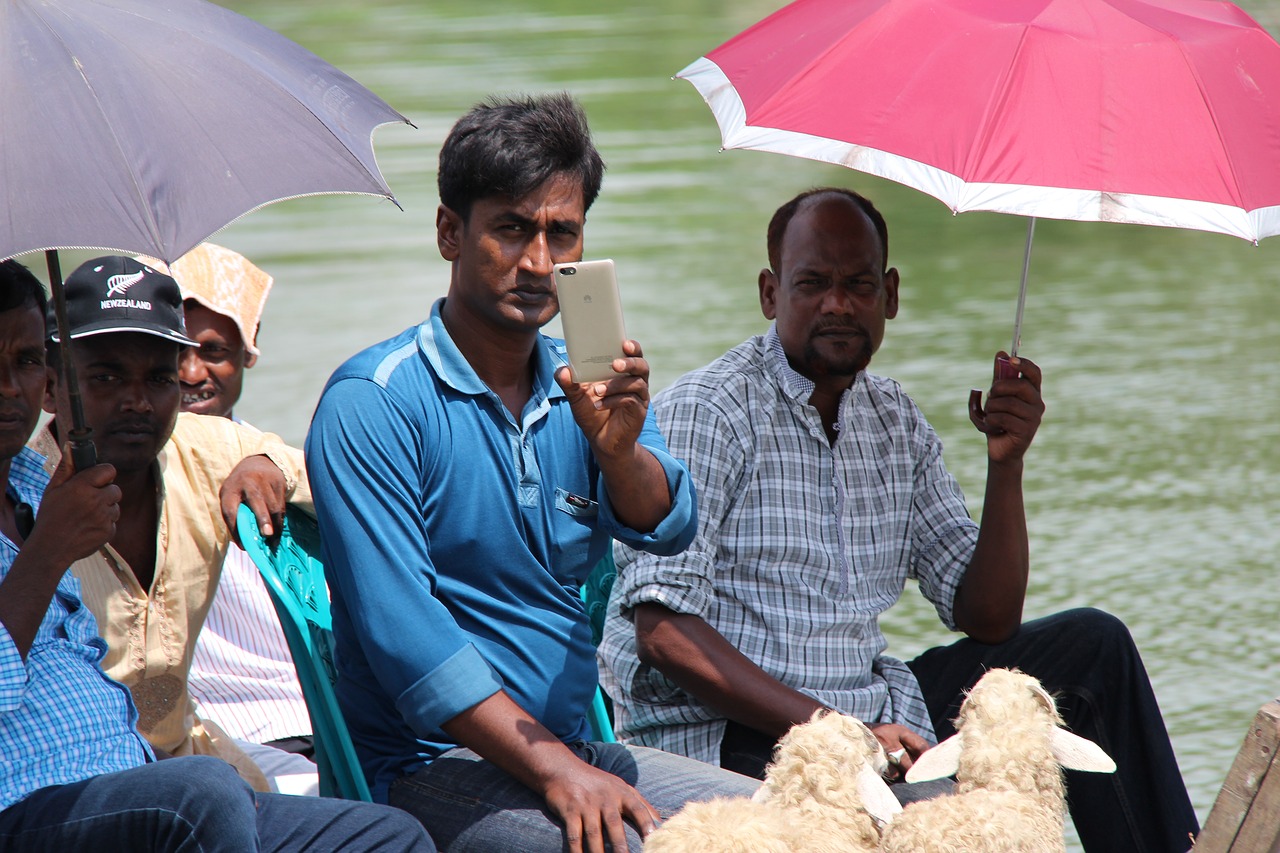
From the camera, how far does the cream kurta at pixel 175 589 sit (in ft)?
9.72

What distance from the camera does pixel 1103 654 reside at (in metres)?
3.47

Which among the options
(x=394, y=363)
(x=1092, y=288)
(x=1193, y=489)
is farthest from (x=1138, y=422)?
(x=394, y=363)

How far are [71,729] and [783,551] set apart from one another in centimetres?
157

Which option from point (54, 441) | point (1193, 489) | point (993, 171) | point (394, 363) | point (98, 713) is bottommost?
point (1193, 489)

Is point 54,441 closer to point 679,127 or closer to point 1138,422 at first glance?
point 1138,422

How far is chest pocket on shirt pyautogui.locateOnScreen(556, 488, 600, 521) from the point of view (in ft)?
9.21

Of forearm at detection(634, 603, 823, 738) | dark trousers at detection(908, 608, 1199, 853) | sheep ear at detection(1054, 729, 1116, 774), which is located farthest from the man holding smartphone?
dark trousers at detection(908, 608, 1199, 853)

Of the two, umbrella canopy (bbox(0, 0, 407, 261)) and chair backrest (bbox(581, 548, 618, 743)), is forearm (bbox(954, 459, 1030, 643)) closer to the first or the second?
chair backrest (bbox(581, 548, 618, 743))

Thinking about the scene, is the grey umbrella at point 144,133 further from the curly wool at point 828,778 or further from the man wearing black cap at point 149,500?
the curly wool at point 828,778

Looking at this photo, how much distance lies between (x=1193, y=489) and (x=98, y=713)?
18.2 feet

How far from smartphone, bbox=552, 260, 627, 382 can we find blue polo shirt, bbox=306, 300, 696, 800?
0.28 m

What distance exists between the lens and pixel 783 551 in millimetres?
3352

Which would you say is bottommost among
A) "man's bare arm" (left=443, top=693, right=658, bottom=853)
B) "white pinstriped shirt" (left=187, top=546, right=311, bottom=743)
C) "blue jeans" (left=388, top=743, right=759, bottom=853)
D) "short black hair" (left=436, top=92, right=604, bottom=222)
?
"white pinstriped shirt" (left=187, top=546, right=311, bottom=743)

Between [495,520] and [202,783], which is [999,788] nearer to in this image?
[495,520]
